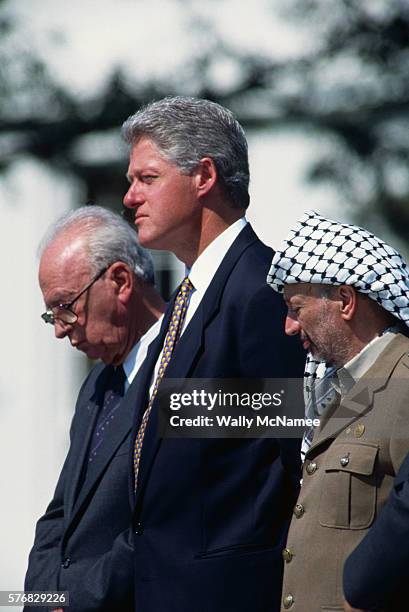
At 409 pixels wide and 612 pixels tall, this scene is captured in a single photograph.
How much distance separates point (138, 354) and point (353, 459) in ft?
4.69

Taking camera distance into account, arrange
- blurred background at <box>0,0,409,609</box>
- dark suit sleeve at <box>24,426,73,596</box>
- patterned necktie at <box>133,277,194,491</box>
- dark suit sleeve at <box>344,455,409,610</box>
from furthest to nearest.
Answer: blurred background at <box>0,0,409,609</box> < dark suit sleeve at <box>24,426,73,596</box> < patterned necktie at <box>133,277,194,491</box> < dark suit sleeve at <box>344,455,409,610</box>

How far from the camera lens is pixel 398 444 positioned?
3.01 metres

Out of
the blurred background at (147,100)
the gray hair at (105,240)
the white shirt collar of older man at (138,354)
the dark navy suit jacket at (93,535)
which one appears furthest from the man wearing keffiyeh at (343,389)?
the blurred background at (147,100)

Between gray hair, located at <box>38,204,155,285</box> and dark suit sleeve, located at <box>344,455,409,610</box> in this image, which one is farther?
gray hair, located at <box>38,204,155,285</box>

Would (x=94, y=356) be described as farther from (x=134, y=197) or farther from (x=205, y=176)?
(x=205, y=176)

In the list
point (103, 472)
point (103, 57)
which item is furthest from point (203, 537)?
point (103, 57)

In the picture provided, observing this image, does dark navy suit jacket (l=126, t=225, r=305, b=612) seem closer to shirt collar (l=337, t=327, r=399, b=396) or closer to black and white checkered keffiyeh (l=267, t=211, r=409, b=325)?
black and white checkered keffiyeh (l=267, t=211, r=409, b=325)

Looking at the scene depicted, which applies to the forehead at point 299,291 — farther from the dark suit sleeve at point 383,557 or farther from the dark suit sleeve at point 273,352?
the dark suit sleeve at point 383,557

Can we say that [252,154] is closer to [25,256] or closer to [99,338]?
[25,256]

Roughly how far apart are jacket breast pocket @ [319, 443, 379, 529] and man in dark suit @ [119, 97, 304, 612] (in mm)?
428

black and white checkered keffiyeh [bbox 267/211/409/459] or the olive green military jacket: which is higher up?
black and white checkered keffiyeh [bbox 267/211/409/459]

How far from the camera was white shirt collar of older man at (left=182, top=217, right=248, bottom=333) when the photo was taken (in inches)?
152

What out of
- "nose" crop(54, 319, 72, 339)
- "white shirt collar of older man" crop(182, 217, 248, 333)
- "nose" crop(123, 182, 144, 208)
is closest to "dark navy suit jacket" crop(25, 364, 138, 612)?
"nose" crop(54, 319, 72, 339)

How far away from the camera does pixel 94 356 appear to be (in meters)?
4.46
